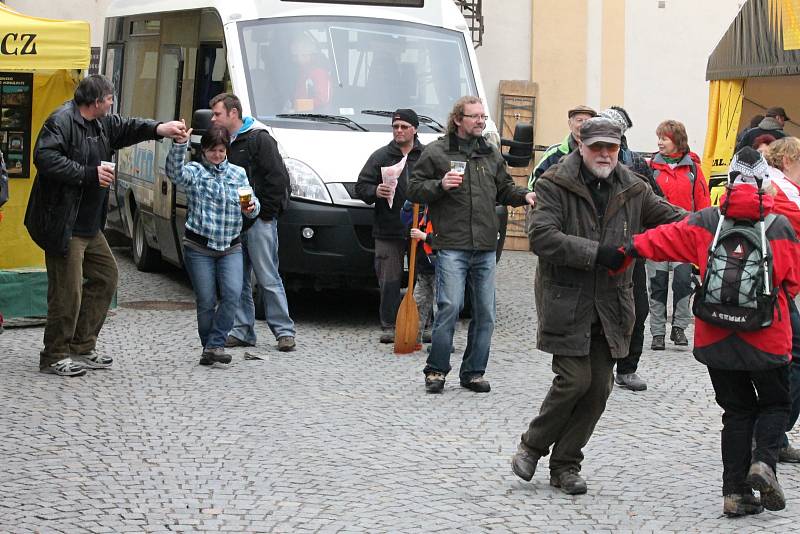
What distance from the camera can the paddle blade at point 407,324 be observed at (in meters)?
10.5

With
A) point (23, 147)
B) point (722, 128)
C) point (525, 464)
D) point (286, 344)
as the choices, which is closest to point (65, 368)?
point (286, 344)

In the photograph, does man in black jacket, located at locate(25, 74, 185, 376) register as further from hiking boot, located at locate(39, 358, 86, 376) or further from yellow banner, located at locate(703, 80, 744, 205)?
yellow banner, located at locate(703, 80, 744, 205)

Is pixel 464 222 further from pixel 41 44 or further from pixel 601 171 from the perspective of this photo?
pixel 41 44

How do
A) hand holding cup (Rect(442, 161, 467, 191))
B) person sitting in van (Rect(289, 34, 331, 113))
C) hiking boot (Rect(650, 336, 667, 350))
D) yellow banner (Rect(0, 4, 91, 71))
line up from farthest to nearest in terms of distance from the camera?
person sitting in van (Rect(289, 34, 331, 113)) → hiking boot (Rect(650, 336, 667, 350)) → yellow banner (Rect(0, 4, 91, 71)) → hand holding cup (Rect(442, 161, 467, 191))

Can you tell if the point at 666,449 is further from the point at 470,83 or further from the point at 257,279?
the point at 470,83

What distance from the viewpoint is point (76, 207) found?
9.09 m

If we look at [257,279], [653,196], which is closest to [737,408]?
[653,196]

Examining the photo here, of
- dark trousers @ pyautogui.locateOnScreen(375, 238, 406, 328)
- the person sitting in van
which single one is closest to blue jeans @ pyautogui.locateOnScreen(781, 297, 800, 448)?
dark trousers @ pyautogui.locateOnScreen(375, 238, 406, 328)

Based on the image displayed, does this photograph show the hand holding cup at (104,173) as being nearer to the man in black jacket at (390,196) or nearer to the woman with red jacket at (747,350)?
the man in black jacket at (390,196)

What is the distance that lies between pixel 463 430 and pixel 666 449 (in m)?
1.10

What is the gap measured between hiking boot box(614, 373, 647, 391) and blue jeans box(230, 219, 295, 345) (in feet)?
8.25

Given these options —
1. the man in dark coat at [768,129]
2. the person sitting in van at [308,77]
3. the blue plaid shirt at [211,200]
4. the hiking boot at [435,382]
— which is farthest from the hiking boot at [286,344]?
the man in dark coat at [768,129]

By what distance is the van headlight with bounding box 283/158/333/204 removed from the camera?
1143 cm

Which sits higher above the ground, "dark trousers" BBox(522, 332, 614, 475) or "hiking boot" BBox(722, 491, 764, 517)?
"dark trousers" BBox(522, 332, 614, 475)
